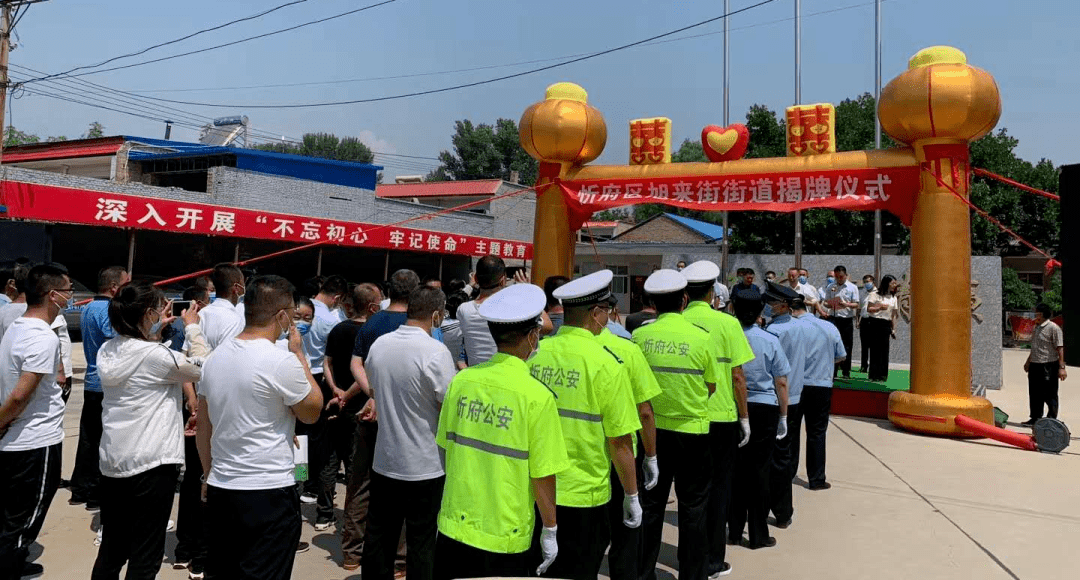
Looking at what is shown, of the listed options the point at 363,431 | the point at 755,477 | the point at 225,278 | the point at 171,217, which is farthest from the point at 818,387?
the point at 171,217

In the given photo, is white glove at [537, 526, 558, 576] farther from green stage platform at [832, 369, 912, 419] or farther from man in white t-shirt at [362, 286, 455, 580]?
green stage platform at [832, 369, 912, 419]

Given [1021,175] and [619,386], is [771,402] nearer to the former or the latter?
[619,386]

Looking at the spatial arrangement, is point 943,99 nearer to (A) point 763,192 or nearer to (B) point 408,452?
(A) point 763,192

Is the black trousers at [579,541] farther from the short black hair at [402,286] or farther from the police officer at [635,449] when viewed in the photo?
the short black hair at [402,286]

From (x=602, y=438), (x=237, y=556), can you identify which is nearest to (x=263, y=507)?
(x=237, y=556)

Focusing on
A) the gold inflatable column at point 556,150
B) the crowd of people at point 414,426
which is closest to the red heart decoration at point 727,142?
the gold inflatable column at point 556,150

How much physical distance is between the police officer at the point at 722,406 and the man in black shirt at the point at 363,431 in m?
1.66

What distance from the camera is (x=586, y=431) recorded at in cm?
317

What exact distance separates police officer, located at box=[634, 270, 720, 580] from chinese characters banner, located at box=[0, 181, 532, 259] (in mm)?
7404

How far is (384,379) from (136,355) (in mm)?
1088

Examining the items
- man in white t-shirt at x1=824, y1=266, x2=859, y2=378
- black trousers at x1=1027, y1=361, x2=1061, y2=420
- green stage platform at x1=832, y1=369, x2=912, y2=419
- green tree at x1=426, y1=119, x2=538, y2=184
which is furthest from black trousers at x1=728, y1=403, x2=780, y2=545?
green tree at x1=426, y1=119, x2=538, y2=184

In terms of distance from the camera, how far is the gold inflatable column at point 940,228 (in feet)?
26.3

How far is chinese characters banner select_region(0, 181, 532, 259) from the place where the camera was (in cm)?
1443

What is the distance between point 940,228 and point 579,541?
6.64 meters
